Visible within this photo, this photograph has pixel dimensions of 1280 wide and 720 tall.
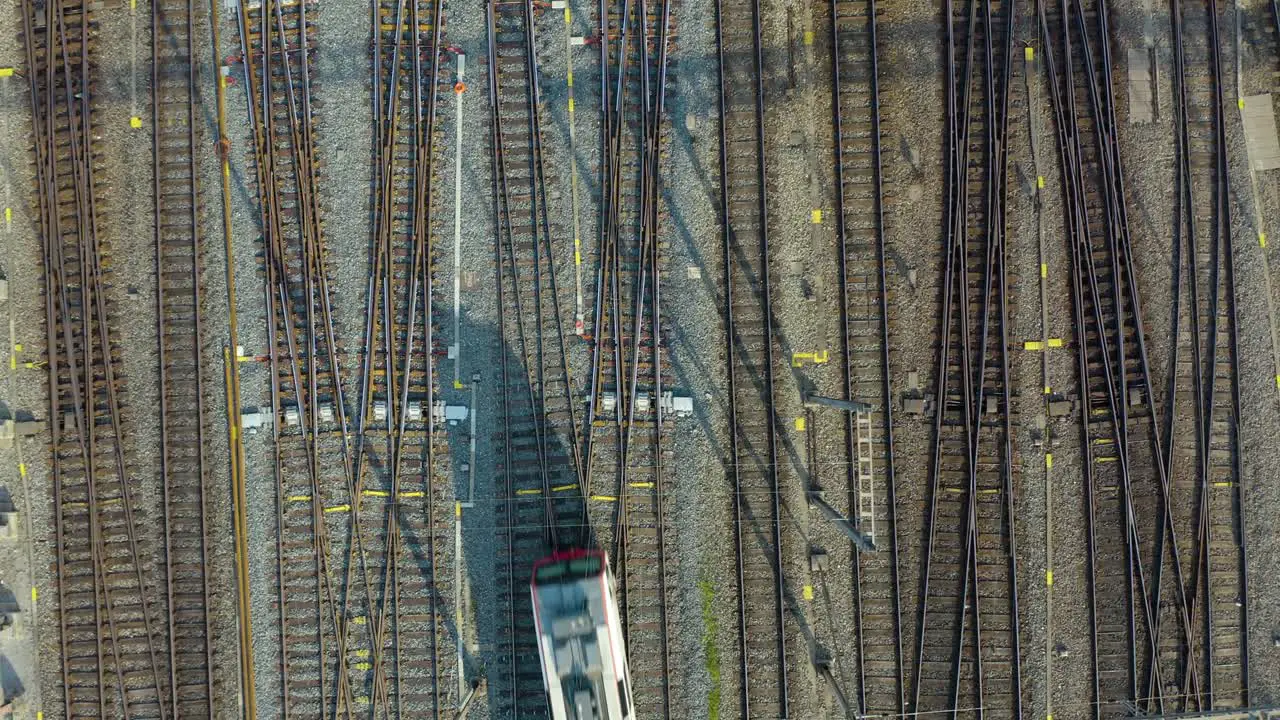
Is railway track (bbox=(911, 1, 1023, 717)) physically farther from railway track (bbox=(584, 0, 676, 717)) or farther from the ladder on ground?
railway track (bbox=(584, 0, 676, 717))

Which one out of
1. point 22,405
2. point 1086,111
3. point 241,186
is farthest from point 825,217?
point 22,405

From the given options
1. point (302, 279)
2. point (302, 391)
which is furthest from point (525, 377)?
point (302, 279)

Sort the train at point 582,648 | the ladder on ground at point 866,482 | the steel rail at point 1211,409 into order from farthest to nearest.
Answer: the ladder on ground at point 866,482 < the steel rail at point 1211,409 < the train at point 582,648

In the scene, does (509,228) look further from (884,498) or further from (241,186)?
(884,498)

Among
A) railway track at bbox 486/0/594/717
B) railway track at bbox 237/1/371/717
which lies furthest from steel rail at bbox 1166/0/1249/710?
railway track at bbox 237/1/371/717

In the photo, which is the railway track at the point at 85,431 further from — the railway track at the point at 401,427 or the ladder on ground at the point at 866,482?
the ladder on ground at the point at 866,482

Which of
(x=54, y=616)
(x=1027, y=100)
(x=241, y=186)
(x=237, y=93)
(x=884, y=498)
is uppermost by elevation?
(x=237, y=93)

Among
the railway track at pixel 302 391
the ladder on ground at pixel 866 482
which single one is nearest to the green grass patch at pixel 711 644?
the ladder on ground at pixel 866 482
